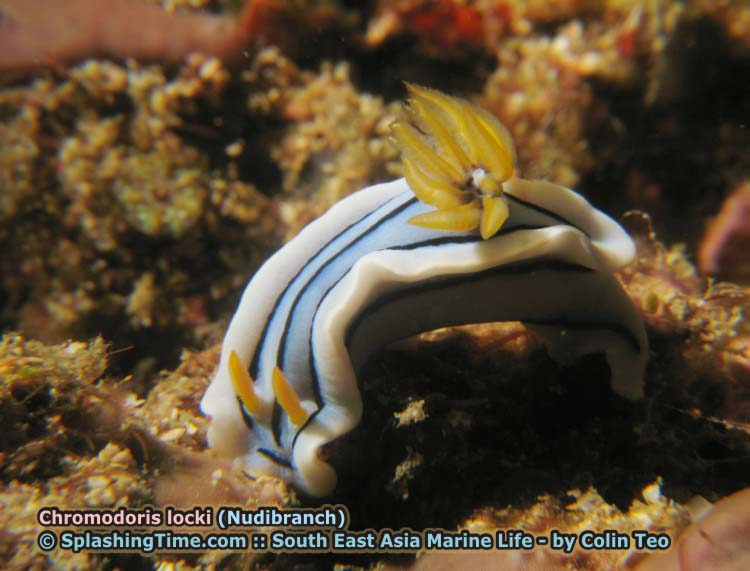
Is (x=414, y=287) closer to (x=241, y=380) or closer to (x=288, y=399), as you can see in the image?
(x=288, y=399)

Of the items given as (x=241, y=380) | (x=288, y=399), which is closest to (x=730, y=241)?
(x=288, y=399)

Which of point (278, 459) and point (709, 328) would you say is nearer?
point (278, 459)

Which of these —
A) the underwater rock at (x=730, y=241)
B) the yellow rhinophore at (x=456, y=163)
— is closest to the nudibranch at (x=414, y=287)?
the yellow rhinophore at (x=456, y=163)

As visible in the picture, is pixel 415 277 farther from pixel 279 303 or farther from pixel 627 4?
pixel 627 4

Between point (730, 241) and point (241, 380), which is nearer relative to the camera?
point (241, 380)

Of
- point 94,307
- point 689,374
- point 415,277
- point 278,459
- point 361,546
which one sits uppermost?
point 415,277

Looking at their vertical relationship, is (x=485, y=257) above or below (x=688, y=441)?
above

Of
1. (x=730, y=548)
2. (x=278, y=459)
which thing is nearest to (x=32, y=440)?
(x=278, y=459)

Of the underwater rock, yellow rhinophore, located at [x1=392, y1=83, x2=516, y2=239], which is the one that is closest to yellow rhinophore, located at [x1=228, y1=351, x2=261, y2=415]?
yellow rhinophore, located at [x1=392, y1=83, x2=516, y2=239]
